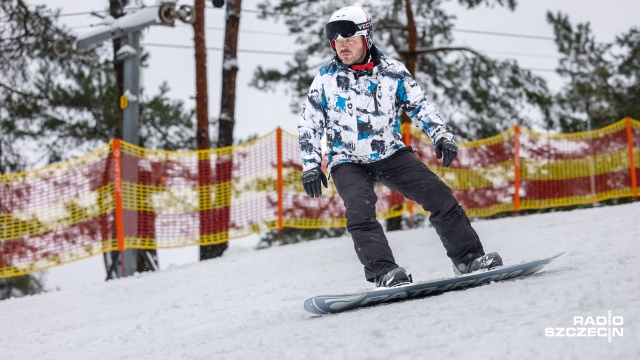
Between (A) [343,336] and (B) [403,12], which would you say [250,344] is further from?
(B) [403,12]

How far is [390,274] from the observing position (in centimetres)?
360

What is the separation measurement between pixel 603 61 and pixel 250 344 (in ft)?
83.3

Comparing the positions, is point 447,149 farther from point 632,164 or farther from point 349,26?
point 632,164

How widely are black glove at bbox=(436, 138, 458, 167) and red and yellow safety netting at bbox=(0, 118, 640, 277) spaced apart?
6.13 m

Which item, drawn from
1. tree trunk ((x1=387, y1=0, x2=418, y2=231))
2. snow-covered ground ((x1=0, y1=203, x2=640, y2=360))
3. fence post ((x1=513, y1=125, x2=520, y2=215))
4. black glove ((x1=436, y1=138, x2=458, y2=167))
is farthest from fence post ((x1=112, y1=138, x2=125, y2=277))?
tree trunk ((x1=387, y1=0, x2=418, y2=231))

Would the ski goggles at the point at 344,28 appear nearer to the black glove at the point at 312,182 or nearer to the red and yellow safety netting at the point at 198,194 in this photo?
the black glove at the point at 312,182

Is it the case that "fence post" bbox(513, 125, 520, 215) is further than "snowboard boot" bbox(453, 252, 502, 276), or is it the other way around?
"fence post" bbox(513, 125, 520, 215)

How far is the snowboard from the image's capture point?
11.5 ft

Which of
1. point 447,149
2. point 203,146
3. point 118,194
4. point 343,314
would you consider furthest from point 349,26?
point 203,146

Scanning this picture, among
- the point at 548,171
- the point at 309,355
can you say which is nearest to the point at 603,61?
the point at 548,171

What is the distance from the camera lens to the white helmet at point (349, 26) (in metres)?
3.99

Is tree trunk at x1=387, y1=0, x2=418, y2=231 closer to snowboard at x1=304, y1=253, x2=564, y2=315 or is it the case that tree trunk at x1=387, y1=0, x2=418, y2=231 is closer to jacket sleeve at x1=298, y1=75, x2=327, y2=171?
jacket sleeve at x1=298, y1=75, x2=327, y2=171

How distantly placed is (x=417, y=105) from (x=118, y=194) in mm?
6061

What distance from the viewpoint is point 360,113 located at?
401 centimetres
